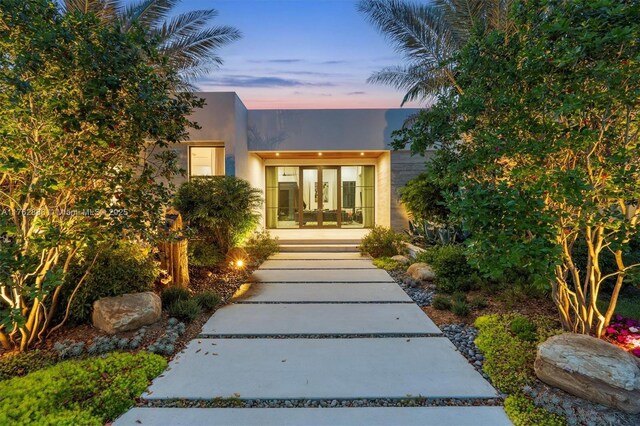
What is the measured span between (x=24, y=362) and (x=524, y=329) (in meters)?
4.70

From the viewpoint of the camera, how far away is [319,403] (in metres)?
2.25

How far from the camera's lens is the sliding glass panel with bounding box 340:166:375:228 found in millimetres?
11500

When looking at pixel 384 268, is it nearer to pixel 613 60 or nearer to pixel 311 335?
pixel 311 335

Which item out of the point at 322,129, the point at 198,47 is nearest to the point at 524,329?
the point at 322,129

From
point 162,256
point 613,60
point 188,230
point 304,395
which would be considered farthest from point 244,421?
point 613,60

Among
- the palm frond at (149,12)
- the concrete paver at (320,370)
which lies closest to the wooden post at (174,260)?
the concrete paver at (320,370)

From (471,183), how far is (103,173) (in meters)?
3.58

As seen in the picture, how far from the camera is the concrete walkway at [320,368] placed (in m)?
2.12

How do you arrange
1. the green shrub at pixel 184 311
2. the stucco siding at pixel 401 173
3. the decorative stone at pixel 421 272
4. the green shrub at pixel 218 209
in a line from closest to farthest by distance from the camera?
the green shrub at pixel 184 311 < the decorative stone at pixel 421 272 < the green shrub at pixel 218 209 < the stucco siding at pixel 401 173

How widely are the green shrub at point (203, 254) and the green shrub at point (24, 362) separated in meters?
3.04

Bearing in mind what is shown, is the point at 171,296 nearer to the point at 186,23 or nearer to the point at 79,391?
the point at 79,391

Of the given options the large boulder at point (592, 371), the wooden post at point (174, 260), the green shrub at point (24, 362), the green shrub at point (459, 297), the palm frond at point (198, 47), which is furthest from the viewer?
the palm frond at point (198, 47)

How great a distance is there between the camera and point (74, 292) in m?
3.29

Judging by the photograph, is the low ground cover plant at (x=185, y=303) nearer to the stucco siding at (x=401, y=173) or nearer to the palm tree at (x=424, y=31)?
the palm tree at (x=424, y=31)
